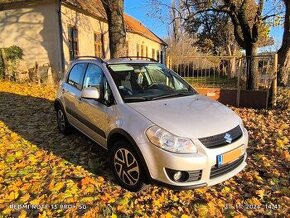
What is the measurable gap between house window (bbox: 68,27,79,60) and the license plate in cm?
1519

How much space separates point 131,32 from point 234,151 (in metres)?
24.4

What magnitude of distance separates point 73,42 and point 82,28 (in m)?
1.45

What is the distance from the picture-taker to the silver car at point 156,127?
12.0 feet

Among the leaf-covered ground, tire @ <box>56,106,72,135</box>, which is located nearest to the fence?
the leaf-covered ground

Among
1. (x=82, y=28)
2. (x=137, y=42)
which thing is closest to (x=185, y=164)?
(x=82, y=28)

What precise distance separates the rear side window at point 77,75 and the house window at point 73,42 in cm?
1189

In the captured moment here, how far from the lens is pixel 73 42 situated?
18.4 metres

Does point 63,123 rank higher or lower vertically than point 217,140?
lower

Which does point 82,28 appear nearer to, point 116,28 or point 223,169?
point 116,28

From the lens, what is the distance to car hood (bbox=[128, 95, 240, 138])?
3.74 meters

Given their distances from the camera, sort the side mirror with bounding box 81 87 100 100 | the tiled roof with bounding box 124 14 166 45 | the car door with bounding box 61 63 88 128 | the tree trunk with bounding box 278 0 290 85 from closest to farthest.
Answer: the side mirror with bounding box 81 87 100 100 → the car door with bounding box 61 63 88 128 → the tree trunk with bounding box 278 0 290 85 → the tiled roof with bounding box 124 14 166 45

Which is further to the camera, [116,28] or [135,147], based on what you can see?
[116,28]

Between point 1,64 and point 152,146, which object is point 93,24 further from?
point 152,146

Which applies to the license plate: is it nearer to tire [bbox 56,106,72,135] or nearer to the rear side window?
the rear side window
